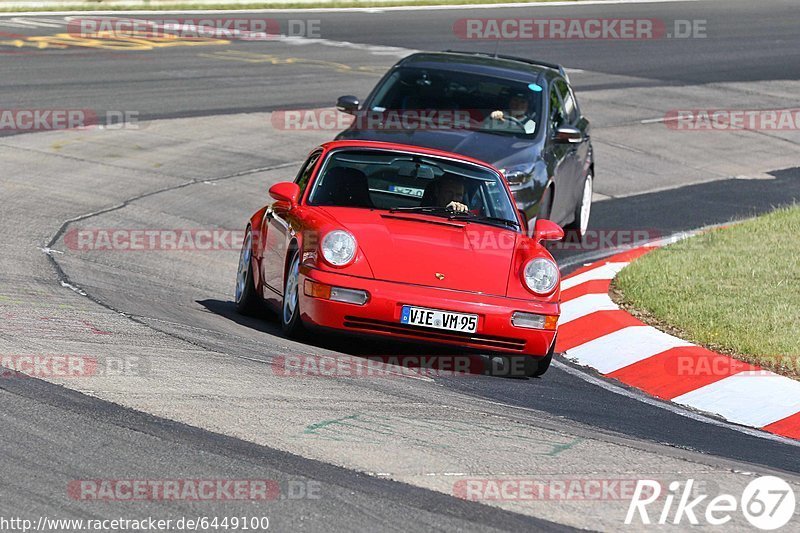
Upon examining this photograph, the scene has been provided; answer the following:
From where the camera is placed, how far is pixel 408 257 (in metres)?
8.72

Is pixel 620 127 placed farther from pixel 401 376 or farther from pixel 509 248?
pixel 401 376

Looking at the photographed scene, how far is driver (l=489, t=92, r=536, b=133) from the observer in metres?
13.1

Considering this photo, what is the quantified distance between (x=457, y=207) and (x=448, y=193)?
161 millimetres

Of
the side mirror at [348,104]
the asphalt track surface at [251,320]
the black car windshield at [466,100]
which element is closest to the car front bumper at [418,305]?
the asphalt track surface at [251,320]

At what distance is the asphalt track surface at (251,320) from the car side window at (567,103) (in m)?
1.53

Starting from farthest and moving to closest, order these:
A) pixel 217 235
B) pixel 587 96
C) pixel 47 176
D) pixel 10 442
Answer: pixel 587 96
pixel 47 176
pixel 217 235
pixel 10 442

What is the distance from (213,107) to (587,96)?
22.8 ft

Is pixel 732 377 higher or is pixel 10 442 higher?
pixel 10 442

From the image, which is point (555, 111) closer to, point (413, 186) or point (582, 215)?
point (582, 215)

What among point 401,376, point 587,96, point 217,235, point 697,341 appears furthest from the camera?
point 587,96

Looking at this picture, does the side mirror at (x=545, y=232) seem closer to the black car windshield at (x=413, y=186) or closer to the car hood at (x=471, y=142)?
the black car windshield at (x=413, y=186)

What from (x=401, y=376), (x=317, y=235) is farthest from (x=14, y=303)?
(x=401, y=376)

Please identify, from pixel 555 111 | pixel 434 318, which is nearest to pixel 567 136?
pixel 555 111

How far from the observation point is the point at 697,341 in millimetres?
9664
